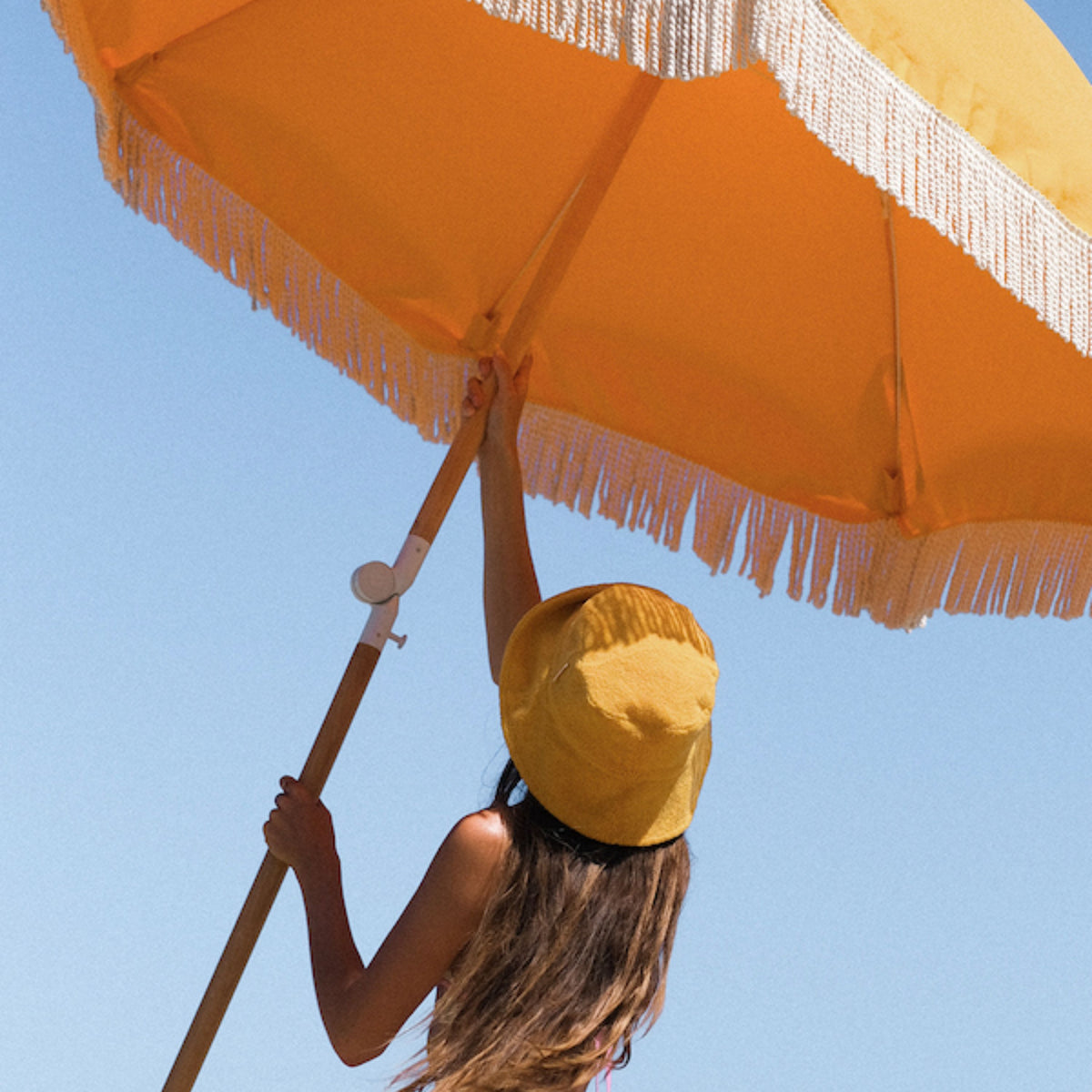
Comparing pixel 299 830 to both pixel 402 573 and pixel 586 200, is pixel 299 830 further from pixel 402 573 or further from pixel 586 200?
pixel 586 200

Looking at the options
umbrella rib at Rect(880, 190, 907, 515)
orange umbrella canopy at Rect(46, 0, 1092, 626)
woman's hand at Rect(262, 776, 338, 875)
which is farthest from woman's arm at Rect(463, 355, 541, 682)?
umbrella rib at Rect(880, 190, 907, 515)

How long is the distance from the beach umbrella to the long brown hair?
1.48 feet

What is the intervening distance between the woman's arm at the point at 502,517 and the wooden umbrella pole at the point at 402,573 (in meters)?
0.03

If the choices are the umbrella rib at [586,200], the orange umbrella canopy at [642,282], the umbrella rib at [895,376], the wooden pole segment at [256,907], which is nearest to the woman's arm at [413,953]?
the wooden pole segment at [256,907]

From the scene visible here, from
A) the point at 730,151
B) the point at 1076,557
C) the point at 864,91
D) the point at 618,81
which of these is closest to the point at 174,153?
the point at 618,81

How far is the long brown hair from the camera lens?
172cm

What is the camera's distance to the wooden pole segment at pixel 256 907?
202 centimetres

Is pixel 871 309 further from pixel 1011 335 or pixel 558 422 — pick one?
pixel 558 422

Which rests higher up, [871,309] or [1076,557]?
[871,309]

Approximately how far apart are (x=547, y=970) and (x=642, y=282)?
136 cm

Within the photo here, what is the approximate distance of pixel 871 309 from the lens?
259 cm

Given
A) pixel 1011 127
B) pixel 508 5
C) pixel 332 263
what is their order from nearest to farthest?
pixel 508 5 → pixel 1011 127 → pixel 332 263

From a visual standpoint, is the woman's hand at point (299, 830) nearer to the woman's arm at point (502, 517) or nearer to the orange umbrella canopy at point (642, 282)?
the woman's arm at point (502, 517)

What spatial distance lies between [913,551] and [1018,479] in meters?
0.26
